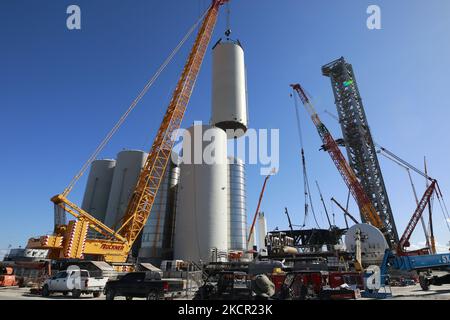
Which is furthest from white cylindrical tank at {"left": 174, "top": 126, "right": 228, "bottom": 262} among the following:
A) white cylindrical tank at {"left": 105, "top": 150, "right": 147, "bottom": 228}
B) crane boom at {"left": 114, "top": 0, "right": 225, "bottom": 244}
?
white cylindrical tank at {"left": 105, "top": 150, "right": 147, "bottom": 228}

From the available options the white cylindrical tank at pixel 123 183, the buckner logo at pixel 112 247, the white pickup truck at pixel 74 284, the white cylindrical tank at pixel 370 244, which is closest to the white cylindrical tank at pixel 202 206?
the buckner logo at pixel 112 247

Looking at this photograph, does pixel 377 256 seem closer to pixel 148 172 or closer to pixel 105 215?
pixel 148 172

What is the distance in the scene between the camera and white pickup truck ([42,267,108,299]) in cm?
2347

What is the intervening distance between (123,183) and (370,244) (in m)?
61.4

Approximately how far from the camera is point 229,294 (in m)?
14.8

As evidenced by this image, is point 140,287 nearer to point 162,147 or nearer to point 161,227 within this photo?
point 162,147

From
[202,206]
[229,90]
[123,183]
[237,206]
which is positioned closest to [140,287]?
[202,206]

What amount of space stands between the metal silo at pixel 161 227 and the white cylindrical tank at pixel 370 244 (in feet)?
126

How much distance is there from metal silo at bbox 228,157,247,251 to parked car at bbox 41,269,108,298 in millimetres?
43446

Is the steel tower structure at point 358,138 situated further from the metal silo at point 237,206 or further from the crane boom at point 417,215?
the metal silo at point 237,206

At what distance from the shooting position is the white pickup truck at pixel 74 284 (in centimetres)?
2347

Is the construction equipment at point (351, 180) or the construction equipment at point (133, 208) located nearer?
A: the construction equipment at point (133, 208)

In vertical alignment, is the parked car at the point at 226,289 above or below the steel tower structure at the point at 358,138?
below
